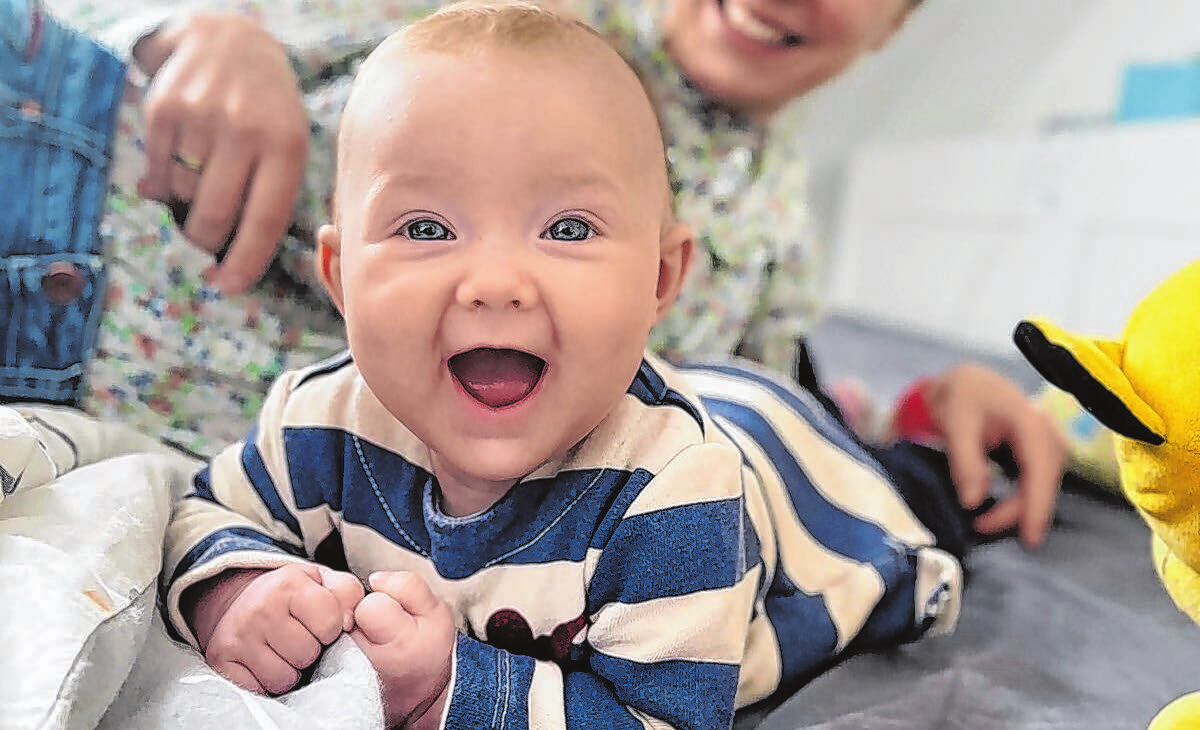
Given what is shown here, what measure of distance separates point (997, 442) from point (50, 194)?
0.86 m

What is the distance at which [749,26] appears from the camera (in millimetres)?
990

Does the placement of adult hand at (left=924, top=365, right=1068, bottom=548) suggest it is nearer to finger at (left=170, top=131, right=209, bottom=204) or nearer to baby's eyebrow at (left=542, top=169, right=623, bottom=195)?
baby's eyebrow at (left=542, top=169, right=623, bottom=195)

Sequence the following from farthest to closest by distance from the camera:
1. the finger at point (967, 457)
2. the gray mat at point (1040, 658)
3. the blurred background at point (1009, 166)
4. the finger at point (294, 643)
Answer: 1. the blurred background at point (1009, 166)
2. the finger at point (967, 457)
3. the gray mat at point (1040, 658)
4. the finger at point (294, 643)

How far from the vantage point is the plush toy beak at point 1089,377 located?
542mm

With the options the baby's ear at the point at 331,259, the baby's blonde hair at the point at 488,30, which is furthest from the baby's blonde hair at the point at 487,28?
the baby's ear at the point at 331,259

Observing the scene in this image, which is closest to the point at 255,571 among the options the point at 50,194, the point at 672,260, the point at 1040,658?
the point at 672,260

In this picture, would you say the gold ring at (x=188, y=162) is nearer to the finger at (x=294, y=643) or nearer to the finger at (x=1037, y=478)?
the finger at (x=294, y=643)

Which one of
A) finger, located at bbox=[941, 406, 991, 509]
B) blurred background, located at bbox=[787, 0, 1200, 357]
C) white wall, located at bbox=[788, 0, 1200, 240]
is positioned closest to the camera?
finger, located at bbox=[941, 406, 991, 509]

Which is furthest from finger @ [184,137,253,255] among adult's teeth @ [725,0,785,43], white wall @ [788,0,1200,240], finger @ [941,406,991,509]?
white wall @ [788,0,1200,240]

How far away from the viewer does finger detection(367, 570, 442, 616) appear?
514mm

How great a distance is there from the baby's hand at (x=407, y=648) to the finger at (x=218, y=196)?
40 cm

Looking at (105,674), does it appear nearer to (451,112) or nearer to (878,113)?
(451,112)

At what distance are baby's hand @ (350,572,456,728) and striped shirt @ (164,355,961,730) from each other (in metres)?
0.01

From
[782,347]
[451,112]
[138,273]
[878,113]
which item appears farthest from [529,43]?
[878,113]
